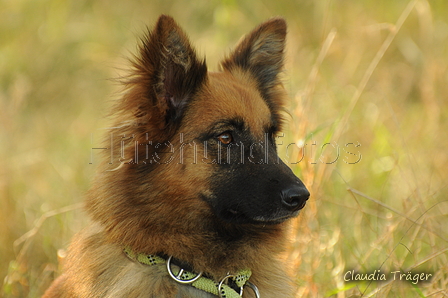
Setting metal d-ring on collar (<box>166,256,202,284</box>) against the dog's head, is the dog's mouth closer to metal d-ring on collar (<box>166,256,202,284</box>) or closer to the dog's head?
the dog's head

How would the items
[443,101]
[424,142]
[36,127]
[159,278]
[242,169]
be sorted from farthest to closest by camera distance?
[36,127], [443,101], [424,142], [242,169], [159,278]

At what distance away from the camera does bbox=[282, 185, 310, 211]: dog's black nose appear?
327 cm

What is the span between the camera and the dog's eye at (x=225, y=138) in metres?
3.47

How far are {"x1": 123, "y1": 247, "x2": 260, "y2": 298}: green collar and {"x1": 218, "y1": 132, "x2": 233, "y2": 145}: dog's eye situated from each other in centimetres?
88

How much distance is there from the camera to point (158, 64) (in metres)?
3.32

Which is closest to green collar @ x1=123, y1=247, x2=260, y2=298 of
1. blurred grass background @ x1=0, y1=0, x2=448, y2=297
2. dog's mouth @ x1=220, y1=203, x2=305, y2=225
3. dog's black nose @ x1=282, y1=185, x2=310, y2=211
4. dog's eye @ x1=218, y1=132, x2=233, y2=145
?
dog's mouth @ x1=220, y1=203, x2=305, y2=225

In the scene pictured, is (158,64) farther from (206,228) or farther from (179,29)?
(206,228)

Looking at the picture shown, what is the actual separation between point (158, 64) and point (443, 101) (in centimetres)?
544

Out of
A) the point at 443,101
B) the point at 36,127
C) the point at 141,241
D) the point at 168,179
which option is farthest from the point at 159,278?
the point at 36,127

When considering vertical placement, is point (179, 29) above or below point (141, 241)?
above

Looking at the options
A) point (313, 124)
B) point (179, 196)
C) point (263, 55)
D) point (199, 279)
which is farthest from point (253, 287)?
point (313, 124)

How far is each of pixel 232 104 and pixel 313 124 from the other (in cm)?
218

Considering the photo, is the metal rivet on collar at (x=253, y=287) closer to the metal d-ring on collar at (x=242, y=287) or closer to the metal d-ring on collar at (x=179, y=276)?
the metal d-ring on collar at (x=242, y=287)

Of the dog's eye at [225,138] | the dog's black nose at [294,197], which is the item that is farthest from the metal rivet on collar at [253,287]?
the dog's eye at [225,138]
